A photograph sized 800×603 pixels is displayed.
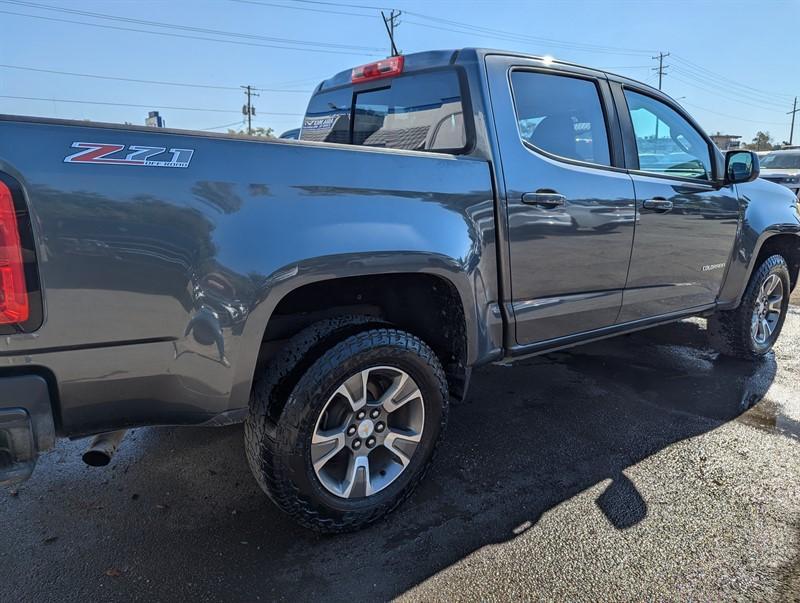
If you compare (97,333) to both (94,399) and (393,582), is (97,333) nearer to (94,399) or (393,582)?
(94,399)

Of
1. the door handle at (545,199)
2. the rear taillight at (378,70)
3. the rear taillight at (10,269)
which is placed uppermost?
the rear taillight at (378,70)

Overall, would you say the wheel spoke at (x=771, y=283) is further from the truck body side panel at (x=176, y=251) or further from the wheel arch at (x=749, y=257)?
the truck body side panel at (x=176, y=251)

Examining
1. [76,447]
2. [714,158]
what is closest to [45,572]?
[76,447]

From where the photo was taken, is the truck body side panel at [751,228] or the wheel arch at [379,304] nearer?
the wheel arch at [379,304]

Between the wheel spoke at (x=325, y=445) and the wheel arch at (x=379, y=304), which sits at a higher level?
the wheel arch at (x=379, y=304)

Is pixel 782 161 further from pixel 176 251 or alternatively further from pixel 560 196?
pixel 176 251

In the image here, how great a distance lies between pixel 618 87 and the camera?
3.40 meters

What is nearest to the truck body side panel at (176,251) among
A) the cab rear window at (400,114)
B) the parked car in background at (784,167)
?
the cab rear window at (400,114)

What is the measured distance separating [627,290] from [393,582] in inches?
83.8

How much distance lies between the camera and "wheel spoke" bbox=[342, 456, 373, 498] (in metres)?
2.39

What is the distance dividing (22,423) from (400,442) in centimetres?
142

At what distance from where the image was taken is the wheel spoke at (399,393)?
2445 mm

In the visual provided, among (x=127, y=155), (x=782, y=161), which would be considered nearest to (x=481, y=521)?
(x=127, y=155)

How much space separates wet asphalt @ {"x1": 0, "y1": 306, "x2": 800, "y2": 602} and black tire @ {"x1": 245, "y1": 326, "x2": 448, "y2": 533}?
16 centimetres
